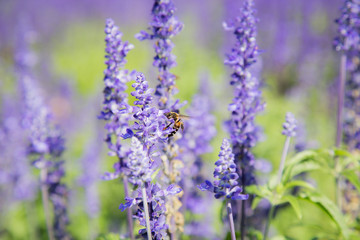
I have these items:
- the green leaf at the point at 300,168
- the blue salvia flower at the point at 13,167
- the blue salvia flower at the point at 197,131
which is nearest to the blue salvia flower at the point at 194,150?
the blue salvia flower at the point at 197,131

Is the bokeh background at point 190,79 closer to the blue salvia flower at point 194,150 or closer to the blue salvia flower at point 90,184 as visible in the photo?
the blue salvia flower at point 90,184

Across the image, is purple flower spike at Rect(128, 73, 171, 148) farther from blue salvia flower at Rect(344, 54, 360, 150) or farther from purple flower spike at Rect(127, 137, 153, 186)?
blue salvia flower at Rect(344, 54, 360, 150)

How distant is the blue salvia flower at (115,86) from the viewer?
9.23ft

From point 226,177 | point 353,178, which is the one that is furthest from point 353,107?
point 226,177

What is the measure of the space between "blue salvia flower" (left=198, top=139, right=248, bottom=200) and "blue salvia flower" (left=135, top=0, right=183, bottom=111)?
95 cm

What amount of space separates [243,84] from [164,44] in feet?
2.67

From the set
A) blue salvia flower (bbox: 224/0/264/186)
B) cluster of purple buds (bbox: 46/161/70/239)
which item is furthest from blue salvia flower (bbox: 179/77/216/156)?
cluster of purple buds (bbox: 46/161/70/239)

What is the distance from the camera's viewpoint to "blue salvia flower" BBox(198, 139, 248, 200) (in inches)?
86.4

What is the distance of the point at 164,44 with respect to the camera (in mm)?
3043

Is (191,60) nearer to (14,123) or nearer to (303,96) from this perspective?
(303,96)

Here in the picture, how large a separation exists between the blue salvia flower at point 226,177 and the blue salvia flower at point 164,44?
3.11 ft

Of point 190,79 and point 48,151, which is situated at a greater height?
point 190,79

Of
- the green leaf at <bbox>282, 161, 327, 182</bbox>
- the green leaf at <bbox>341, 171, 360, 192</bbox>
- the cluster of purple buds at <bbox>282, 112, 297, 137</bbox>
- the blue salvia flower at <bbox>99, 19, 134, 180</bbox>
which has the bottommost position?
the green leaf at <bbox>341, 171, 360, 192</bbox>

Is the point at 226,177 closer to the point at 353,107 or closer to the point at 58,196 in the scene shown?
the point at 58,196
